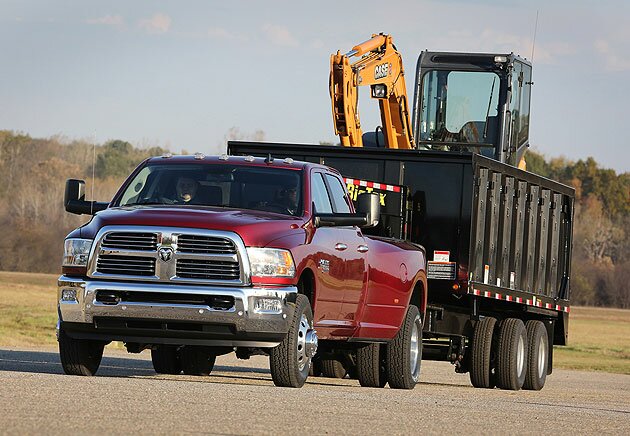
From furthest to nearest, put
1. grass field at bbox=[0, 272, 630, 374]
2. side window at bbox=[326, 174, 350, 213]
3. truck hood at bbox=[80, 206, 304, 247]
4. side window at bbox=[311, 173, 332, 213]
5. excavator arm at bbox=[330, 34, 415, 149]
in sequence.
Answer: grass field at bbox=[0, 272, 630, 374]
excavator arm at bbox=[330, 34, 415, 149]
side window at bbox=[326, 174, 350, 213]
side window at bbox=[311, 173, 332, 213]
truck hood at bbox=[80, 206, 304, 247]

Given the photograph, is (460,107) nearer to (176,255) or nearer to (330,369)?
(330,369)

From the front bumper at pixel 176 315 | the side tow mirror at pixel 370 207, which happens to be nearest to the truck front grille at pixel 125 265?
the front bumper at pixel 176 315

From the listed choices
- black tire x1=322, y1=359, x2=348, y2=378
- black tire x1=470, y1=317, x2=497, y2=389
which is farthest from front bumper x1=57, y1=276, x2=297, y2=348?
black tire x1=322, y1=359, x2=348, y2=378

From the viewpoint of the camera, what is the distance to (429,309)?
20656mm

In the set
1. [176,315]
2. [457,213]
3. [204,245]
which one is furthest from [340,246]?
[457,213]

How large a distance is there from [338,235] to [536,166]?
115m

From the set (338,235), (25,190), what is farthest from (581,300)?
(338,235)

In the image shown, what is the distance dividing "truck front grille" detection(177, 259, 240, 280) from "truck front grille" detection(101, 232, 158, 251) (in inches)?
12.3

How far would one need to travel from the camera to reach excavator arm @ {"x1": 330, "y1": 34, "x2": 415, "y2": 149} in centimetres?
2333

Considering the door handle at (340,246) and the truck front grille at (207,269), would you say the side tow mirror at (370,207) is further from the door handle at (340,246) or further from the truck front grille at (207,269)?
the truck front grille at (207,269)

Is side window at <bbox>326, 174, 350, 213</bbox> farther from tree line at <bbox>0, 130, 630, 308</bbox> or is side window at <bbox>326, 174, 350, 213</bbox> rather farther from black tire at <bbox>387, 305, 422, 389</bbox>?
tree line at <bbox>0, 130, 630, 308</bbox>

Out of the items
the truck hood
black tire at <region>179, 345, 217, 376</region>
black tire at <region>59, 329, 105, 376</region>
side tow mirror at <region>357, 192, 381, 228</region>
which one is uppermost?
side tow mirror at <region>357, 192, 381, 228</region>

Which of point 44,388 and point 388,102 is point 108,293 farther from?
point 388,102

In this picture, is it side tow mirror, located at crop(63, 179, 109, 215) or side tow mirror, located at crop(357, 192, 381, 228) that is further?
side tow mirror, located at crop(357, 192, 381, 228)
